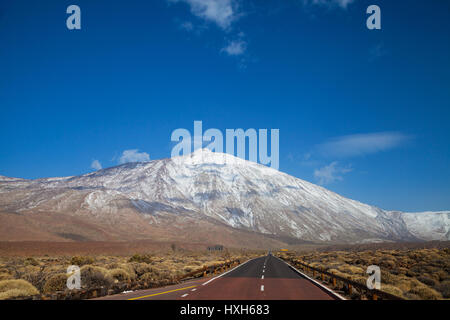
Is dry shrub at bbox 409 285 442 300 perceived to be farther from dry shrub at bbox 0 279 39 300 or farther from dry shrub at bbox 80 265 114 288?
dry shrub at bbox 0 279 39 300

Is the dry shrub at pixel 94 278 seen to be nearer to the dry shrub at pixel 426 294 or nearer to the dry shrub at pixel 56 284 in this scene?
the dry shrub at pixel 56 284

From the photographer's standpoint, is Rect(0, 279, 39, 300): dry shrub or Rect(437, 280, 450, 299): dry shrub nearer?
Rect(0, 279, 39, 300): dry shrub

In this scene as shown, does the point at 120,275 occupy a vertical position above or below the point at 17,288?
below

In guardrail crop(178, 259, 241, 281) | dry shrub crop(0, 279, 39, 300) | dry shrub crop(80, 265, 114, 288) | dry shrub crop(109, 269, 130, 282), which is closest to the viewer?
dry shrub crop(0, 279, 39, 300)

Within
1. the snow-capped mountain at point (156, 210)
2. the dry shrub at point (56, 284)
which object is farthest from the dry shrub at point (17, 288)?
the snow-capped mountain at point (156, 210)

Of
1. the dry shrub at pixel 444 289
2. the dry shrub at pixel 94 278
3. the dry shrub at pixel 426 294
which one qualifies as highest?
the dry shrub at pixel 94 278

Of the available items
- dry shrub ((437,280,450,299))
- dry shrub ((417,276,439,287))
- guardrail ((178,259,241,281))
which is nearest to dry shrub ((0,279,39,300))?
guardrail ((178,259,241,281))

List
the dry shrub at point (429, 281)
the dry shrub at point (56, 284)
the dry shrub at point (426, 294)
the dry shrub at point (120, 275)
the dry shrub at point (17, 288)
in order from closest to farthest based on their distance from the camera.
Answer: the dry shrub at point (17, 288), the dry shrub at point (426, 294), the dry shrub at point (56, 284), the dry shrub at point (429, 281), the dry shrub at point (120, 275)

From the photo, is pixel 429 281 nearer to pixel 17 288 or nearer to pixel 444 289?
pixel 444 289

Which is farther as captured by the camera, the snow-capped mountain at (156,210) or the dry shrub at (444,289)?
the snow-capped mountain at (156,210)

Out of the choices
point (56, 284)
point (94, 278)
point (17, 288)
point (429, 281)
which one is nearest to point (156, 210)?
point (94, 278)

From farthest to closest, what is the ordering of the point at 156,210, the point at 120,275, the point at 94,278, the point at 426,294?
the point at 156,210, the point at 120,275, the point at 94,278, the point at 426,294

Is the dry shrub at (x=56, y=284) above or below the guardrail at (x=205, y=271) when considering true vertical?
above
